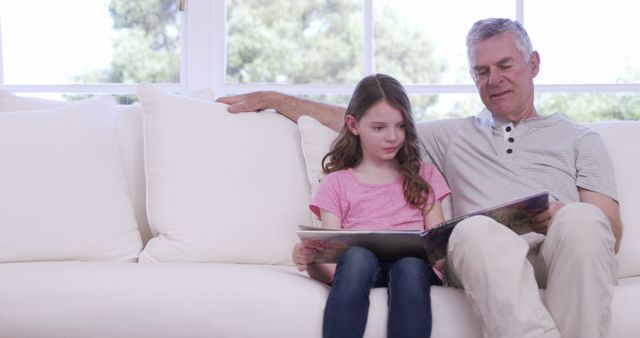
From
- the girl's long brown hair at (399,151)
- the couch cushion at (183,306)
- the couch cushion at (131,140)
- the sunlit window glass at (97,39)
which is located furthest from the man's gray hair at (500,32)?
the sunlit window glass at (97,39)

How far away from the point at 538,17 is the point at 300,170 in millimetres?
1584

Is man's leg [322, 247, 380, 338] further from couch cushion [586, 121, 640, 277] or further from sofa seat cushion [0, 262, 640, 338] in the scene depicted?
couch cushion [586, 121, 640, 277]

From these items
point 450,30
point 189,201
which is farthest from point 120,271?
point 450,30

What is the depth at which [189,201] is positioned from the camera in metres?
2.54

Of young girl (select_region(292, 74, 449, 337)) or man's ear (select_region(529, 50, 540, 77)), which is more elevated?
man's ear (select_region(529, 50, 540, 77))

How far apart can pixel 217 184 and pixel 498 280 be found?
0.97 metres

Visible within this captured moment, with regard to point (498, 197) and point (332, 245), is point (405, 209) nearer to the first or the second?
point (498, 197)

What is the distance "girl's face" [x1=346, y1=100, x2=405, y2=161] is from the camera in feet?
8.04

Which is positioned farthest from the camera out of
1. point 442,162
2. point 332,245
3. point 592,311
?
point 442,162

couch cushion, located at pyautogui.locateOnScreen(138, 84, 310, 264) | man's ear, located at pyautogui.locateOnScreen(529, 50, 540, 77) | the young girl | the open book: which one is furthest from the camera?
man's ear, located at pyautogui.locateOnScreen(529, 50, 540, 77)

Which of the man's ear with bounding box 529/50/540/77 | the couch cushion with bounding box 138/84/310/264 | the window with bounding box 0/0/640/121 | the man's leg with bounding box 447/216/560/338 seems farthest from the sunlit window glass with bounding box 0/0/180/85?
the man's leg with bounding box 447/216/560/338

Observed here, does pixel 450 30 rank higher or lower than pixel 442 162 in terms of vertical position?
higher

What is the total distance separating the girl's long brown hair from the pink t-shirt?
0.03 m

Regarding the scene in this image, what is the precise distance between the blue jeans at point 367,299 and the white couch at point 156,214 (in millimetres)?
66
